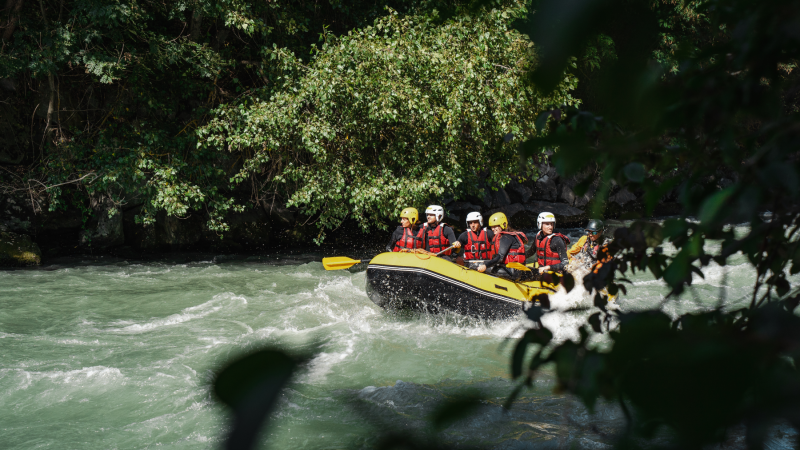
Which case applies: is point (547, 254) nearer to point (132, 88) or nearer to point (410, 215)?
point (410, 215)

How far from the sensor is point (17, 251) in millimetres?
9359

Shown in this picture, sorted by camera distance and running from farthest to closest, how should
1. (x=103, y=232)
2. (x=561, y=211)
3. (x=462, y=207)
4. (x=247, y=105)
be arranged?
1. (x=561, y=211)
2. (x=462, y=207)
3. (x=103, y=232)
4. (x=247, y=105)

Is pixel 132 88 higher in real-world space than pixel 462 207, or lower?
higher

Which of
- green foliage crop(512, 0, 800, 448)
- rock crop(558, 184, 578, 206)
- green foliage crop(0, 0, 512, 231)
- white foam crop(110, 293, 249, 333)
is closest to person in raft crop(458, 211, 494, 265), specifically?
white foam crop(110, 293, 249, 333)

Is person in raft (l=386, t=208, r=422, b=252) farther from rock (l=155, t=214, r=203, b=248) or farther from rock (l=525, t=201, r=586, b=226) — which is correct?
rock (l=525, t=201, r=586, b=226)

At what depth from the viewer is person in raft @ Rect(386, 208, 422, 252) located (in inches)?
318

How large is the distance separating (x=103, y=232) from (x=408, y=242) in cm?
610

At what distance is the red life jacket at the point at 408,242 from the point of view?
8055 millimetres

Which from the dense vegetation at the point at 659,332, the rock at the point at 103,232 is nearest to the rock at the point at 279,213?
the rock at the point at 103,232

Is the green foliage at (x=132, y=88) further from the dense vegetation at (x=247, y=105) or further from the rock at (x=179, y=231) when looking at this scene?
the rock at (x=179, y=231)

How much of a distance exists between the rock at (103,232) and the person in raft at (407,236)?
5.51 meters

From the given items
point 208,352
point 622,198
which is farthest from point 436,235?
point 622,198

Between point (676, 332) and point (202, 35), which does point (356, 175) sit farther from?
point (676, 332)

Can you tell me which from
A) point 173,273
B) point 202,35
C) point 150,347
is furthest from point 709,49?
point 202,35
